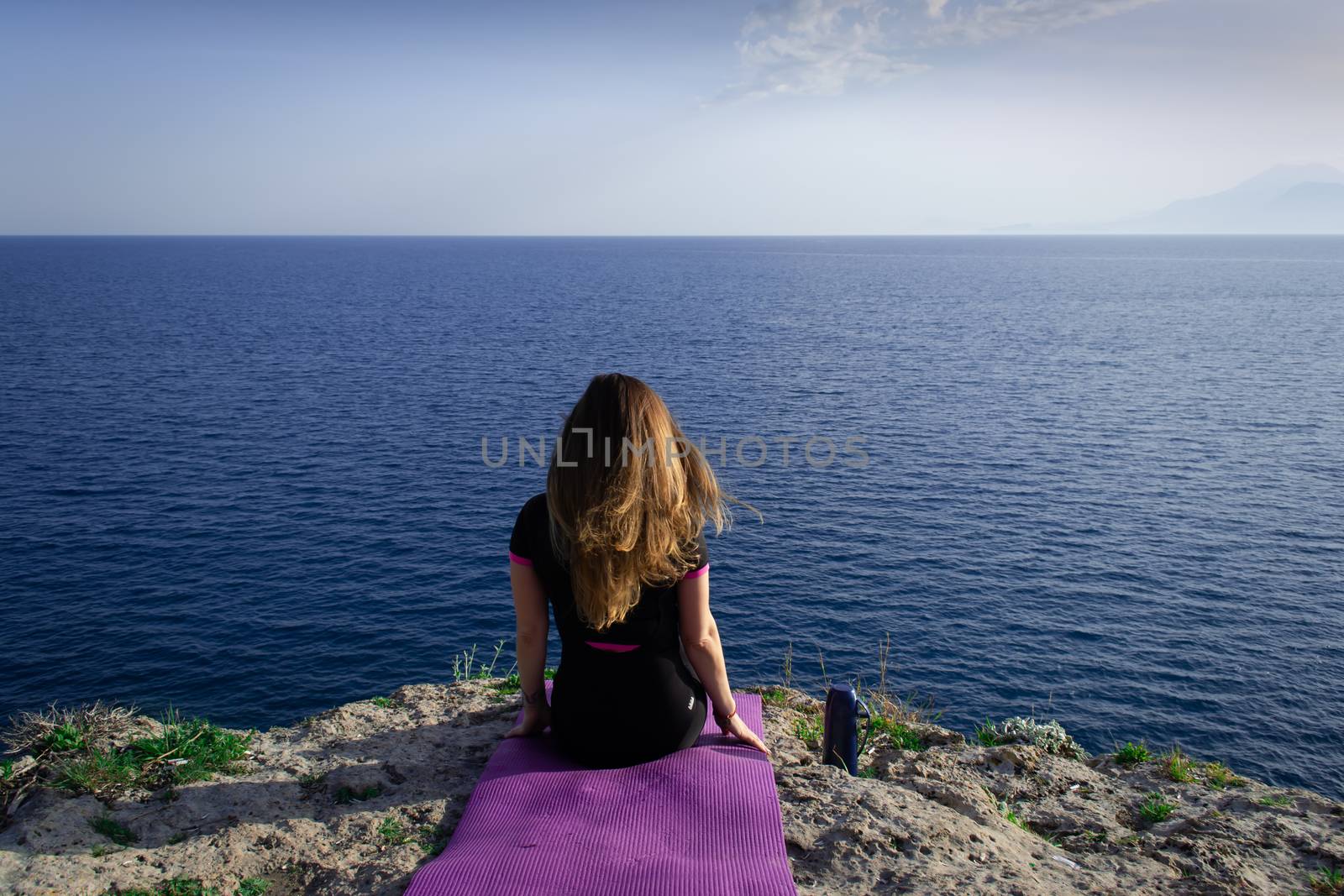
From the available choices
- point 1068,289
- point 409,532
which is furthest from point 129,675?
point 1068,289

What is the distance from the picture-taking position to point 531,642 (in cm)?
637

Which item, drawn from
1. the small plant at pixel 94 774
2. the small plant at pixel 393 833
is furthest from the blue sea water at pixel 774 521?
the small plant at pixel 393 833

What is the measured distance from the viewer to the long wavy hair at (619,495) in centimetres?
553

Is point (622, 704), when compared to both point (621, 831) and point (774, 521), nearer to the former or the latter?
point (621, 831)

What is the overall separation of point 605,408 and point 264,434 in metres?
55.3

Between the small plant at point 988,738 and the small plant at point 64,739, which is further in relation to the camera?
the small plant at point 988,738

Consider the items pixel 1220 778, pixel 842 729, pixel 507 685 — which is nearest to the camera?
pixel 842 729

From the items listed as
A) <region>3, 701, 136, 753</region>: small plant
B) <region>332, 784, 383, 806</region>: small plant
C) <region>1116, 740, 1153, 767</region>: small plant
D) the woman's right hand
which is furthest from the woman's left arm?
<region>1116, 740, 1153, 767</region>: small plant

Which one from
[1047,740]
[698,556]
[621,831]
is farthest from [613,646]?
[1047,740]

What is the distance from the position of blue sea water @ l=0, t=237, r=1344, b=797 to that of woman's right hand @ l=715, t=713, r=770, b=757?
23.5 metres

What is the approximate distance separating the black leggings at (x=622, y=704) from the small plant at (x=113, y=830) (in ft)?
10.3

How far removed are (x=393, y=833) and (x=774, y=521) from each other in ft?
123

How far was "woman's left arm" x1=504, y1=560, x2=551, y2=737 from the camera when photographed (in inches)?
243

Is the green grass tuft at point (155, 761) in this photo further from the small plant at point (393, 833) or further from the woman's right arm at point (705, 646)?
the woman's right arm at point (705, 646)
